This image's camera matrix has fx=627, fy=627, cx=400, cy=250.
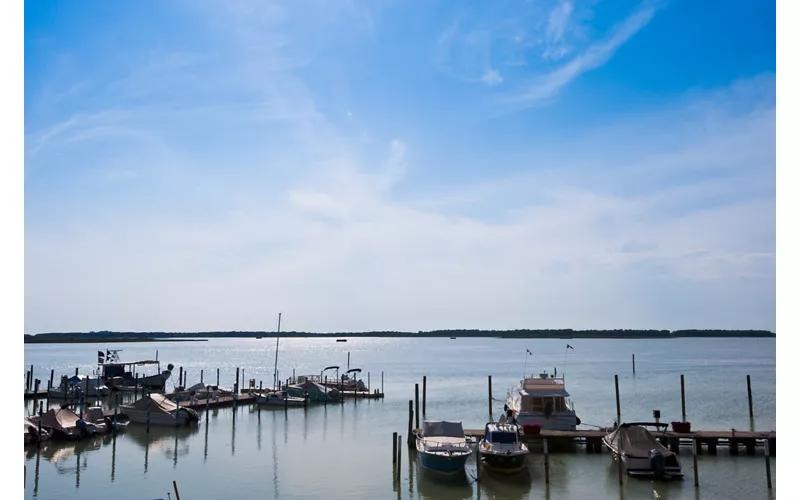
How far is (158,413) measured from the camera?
43.7 metres

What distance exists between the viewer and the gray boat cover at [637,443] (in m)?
29.0

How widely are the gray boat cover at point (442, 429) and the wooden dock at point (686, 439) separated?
149 cm

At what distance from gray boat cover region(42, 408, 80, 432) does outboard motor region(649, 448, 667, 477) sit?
32421 mm

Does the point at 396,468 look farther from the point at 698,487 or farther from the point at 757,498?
the point at 757,498

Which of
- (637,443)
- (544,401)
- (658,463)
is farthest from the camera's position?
(544,401)

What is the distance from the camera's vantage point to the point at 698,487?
27328 millimetres

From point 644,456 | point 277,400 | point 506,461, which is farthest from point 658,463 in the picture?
point 277,400

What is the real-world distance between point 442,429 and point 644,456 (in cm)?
960

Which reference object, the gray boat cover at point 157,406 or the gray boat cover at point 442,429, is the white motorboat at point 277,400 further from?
the gray boat cover at point 442,429

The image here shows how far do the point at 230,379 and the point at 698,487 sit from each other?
7843 centimetres

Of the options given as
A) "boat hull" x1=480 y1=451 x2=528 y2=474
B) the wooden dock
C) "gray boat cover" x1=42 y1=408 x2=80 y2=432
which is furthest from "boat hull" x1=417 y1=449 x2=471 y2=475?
"gray boat cover" x1=42 y1=408 x2=80 y2=432

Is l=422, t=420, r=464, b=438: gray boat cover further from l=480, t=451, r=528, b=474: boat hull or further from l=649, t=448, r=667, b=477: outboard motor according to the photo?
l=649, t=448, r=667, b=477: outboard motor

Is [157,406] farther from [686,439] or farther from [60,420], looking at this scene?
[686,439]
